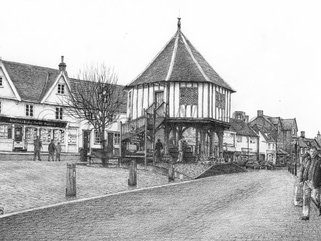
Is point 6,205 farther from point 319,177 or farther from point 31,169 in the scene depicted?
point 31,169

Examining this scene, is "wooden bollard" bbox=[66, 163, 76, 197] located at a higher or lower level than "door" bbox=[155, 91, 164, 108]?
lower

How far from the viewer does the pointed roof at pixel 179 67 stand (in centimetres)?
3425

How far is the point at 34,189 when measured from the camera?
16703 mm

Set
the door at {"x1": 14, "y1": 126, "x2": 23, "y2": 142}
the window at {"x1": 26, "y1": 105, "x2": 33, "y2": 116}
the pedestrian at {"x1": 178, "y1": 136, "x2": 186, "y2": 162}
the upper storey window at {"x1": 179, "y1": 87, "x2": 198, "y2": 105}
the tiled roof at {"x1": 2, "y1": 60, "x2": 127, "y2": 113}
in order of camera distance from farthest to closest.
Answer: the window at {"x1": 26, "y1": 105, "x2": 33, "y2": 116}, the tiled roof at {"x1": 2, "y1": 60, "x2": 127, "y2": 113}, the door at {"x1": 14, "y1": 126, "x2": 23, "y2": 142}, the upper storey window at {"x1": 179, "y1": 87, "x2": 198, "y2": 105}, the pedestrian at {"x1": 178, "y1": 136, "x2": 186, "y2": 162}

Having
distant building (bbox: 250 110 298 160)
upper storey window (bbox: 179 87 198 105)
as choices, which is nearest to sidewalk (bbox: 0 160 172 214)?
upper storey window (bbox: 179 87 198 105)

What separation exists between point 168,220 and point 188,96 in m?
22.7

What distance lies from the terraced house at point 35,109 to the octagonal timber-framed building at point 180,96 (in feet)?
35.1

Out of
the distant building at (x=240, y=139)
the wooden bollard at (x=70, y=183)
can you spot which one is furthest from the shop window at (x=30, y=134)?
the distant building at (x=240, y=139)

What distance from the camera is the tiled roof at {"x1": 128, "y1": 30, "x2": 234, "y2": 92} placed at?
1348 inches

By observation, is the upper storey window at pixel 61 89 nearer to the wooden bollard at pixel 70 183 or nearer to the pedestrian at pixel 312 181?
the wooden bollard at pixel 70 183

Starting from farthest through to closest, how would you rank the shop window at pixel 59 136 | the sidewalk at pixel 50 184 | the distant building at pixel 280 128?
1. the distant building at pixel 280 128
2. the shop window at pixel 59 136
3. the sidewalk at pixel 50 184

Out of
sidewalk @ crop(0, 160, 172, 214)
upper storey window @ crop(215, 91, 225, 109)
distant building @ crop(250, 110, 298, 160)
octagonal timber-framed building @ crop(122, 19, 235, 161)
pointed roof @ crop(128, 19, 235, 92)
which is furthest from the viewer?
distant building @ crop(250, 110, 298, 160)

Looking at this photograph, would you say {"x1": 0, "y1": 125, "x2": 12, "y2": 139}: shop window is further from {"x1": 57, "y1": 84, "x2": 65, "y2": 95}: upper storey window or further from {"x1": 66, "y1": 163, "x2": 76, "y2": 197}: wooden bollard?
{"x1": 66, "y1": 163, "x2": 76, "y2": 197}: wooden bollard

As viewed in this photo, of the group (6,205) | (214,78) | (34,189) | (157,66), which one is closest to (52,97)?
(157,66)
